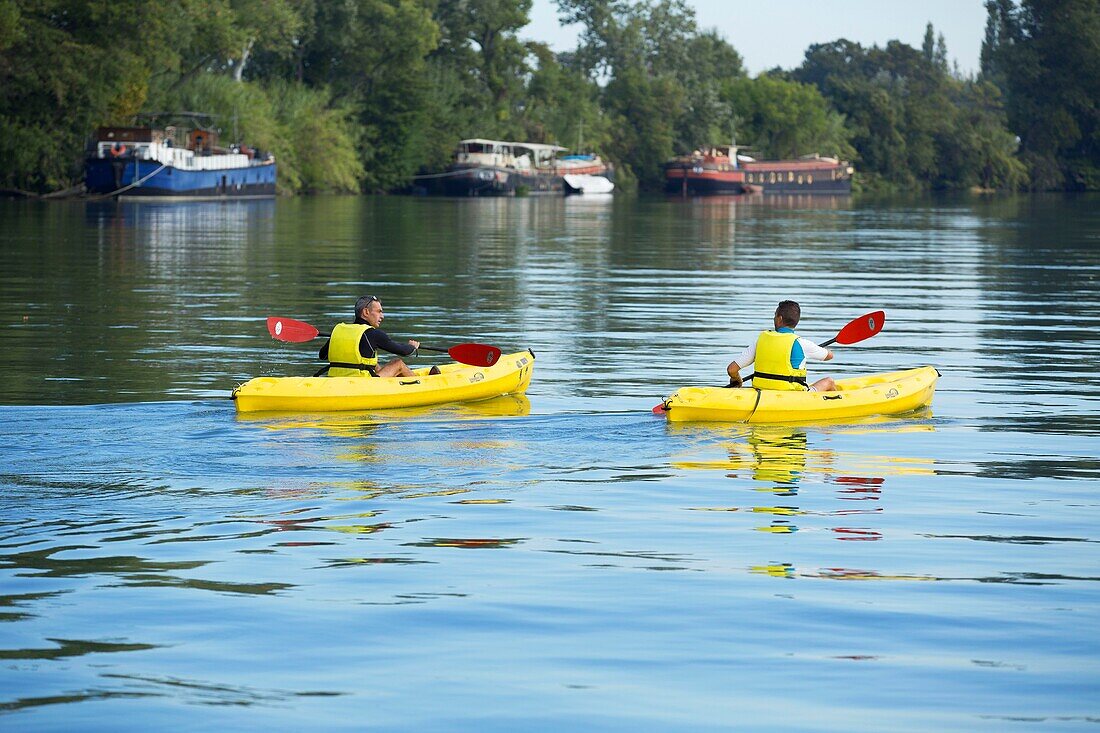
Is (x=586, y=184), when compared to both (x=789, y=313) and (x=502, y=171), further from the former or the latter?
(x=789, y=313)

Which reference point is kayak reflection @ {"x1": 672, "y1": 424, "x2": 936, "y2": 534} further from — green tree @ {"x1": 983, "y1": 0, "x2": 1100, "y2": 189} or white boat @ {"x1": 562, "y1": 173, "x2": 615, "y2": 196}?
green tree @ {"x1": 983, "y1": 0, "x2": 1100, "y2": 189}

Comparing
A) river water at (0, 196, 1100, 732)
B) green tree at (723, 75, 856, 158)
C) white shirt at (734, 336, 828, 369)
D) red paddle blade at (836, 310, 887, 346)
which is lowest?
river water at (0, 196, 1100, 732)

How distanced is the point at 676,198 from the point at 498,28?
15144 millimetres

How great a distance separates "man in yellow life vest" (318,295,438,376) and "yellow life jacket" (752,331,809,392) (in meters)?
3.21

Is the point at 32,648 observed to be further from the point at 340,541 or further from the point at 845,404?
the point at 845,404

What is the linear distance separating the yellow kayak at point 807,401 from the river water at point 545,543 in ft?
0.56

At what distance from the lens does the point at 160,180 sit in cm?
6712

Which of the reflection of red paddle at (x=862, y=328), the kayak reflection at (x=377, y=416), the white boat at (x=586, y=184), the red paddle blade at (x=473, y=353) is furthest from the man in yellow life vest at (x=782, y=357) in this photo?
the white boat at (x=586, y=184)

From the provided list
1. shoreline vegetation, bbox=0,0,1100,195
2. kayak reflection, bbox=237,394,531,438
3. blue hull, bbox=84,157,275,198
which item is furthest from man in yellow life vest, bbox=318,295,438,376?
blue hull, bbox=84,157,275,198

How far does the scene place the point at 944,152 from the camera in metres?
130

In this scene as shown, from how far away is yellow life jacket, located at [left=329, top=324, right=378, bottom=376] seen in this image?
15.6 m

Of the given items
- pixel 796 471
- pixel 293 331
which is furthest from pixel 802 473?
pixel 293 331

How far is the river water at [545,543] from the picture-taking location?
737 centimetres

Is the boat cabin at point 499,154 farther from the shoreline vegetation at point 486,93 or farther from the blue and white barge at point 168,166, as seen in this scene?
the blue and white barge at point 168,166
